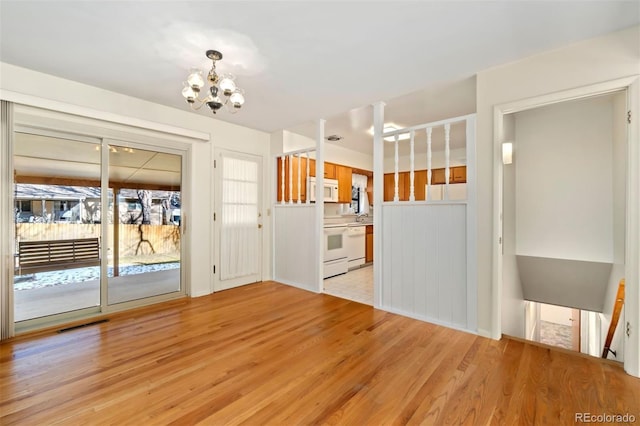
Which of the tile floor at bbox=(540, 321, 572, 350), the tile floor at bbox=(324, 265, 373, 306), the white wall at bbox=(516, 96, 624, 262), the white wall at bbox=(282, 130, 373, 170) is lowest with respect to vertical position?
the tile floor at bbox=(540, 321, 572, 350)

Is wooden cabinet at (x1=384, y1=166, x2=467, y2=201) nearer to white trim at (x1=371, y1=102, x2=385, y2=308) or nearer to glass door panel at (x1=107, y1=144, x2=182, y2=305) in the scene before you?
white trim at (x1=371, y1=102, x2=385, y2=308)

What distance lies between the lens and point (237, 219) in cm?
443

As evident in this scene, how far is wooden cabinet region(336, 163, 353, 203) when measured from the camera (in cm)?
586

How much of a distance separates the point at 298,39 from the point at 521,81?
6.57 ft

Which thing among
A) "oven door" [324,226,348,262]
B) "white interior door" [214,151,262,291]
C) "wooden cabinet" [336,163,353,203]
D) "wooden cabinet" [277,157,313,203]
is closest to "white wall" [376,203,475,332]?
"oven door" [324,226,348,262]

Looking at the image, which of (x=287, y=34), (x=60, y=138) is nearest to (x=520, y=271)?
(x=287, y=34)

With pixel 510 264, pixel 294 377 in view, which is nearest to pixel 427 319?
pixel 510 264

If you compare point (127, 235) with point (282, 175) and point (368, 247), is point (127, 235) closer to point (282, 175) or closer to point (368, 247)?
point (282, 175)

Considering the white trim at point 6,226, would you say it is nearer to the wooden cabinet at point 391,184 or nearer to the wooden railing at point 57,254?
the wooden railing at point 57,254

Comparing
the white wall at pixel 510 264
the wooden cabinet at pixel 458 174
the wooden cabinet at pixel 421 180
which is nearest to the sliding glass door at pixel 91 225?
the white wall at pixel 510 264

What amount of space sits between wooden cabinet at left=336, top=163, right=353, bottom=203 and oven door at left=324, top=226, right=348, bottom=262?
2.85 feet

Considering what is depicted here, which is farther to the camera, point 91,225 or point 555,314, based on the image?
point 555,314

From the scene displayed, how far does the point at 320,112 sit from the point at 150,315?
3305 mm

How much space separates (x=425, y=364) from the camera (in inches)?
85.4
